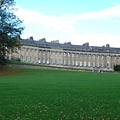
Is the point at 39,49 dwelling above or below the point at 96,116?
above

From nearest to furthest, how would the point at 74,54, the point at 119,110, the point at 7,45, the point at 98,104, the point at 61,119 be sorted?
the point at 61,119
the point at 119,110
the point at 98,104
the point at 7,45
the point at 74,54

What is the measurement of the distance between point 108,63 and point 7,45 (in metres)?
80.1

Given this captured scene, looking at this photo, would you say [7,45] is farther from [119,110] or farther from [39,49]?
[39,49]

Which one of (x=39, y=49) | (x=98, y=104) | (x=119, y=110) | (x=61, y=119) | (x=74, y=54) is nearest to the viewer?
(x=61, y=119)

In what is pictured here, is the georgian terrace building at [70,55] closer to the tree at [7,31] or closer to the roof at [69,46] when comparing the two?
the roof at [69,46]

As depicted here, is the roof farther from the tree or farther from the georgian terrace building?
the tree

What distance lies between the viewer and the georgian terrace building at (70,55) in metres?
115

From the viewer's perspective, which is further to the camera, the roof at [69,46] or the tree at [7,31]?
the roof at [69,46]

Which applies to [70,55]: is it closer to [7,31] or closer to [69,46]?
[69,46]

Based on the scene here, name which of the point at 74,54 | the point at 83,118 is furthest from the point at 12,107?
the point at 74,54

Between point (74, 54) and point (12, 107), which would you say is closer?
point (12, 107)

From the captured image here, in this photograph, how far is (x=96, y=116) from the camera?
12047 mm

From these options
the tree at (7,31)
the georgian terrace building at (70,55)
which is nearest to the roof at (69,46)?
the georgian terrace building at (70,55)

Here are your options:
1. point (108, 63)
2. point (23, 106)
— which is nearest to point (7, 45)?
point (23, 106)
